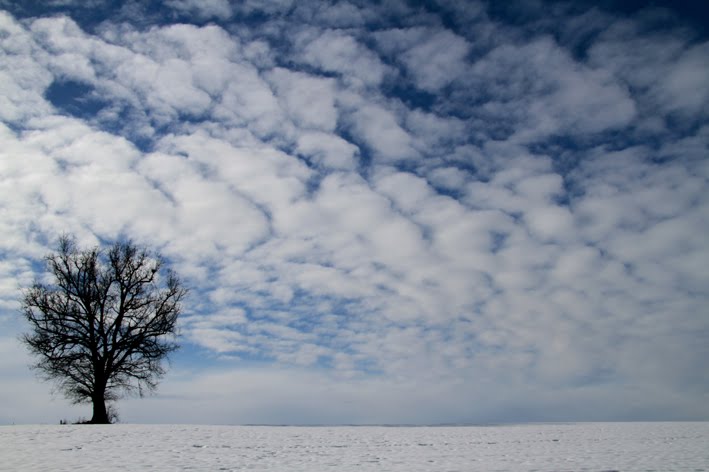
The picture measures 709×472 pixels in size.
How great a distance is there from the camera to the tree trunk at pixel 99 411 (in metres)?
28.0

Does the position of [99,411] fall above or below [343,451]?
above

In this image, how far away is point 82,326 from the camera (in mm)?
28906

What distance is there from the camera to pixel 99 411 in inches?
1114

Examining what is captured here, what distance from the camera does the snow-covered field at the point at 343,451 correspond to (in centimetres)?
1222

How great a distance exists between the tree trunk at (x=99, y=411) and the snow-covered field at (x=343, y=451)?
8.71 metres

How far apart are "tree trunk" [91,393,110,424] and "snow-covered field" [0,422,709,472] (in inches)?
343

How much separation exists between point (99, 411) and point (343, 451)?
759 inches

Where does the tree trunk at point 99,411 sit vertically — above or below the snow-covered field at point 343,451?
above

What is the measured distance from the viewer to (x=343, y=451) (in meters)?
15.4

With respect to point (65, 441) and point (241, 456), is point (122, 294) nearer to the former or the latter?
point (65, 441)

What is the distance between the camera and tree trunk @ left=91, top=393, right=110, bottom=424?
28016mm

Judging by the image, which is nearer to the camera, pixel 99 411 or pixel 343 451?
pixel 343 451

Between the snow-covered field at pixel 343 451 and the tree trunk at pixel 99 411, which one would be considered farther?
the tree trunk at pixel 99 411

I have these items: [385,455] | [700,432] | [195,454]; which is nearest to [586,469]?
[385,455]
